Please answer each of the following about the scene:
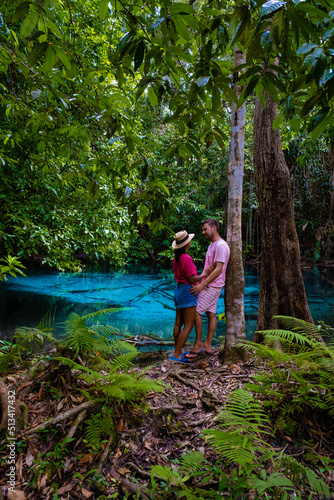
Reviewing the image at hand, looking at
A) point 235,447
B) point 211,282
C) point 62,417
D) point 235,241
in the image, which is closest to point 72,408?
point 62,417

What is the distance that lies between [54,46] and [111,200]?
5.23 meters

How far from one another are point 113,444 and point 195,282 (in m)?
2.05

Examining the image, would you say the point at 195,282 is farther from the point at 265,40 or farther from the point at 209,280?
the point at 265,40

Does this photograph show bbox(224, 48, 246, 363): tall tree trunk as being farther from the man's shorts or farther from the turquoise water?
the turquoise water

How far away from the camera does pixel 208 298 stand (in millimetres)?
3748

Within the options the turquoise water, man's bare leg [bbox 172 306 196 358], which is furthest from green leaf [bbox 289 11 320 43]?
the turquoise water

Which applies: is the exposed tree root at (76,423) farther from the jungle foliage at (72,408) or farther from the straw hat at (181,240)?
the straw hat at (181,240)

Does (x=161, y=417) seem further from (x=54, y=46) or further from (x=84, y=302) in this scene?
(x=84, y=302)

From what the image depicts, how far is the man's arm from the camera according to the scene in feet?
11.5

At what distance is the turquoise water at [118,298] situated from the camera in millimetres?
7711

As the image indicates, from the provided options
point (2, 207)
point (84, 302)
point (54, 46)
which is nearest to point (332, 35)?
point (54, 46)

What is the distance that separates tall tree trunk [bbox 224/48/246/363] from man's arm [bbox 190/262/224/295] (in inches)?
7.4

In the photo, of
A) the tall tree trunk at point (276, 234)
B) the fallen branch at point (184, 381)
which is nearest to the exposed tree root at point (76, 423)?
the fallen branch at point (184, 381)

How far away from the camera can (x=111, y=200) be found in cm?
651
